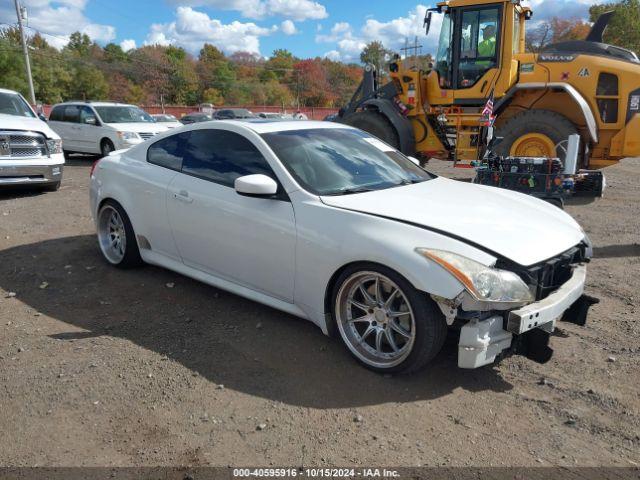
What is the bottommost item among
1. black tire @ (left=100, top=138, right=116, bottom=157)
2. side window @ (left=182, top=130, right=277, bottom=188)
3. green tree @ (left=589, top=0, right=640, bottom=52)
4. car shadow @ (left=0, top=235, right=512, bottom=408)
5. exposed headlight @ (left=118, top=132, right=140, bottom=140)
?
car shadow @ (left=0, top=235, right=512, bottom=408)

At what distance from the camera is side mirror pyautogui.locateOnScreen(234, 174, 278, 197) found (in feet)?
11.9

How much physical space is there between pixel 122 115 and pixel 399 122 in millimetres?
8374

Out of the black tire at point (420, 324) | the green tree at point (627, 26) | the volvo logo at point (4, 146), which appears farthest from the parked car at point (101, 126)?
the green tree at point (627, 26)

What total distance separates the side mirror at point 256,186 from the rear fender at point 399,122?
7.67 m

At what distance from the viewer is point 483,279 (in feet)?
9.50

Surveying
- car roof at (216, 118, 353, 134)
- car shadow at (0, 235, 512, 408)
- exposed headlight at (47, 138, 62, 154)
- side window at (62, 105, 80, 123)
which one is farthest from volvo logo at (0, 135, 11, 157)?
car roof at (216, 118, 353, 134)

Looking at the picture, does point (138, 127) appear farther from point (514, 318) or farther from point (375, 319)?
point (514, 318)

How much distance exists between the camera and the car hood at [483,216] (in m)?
3.16

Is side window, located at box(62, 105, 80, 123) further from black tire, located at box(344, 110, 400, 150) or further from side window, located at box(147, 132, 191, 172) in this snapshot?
side window, located at box(147, 132, 191, 172)

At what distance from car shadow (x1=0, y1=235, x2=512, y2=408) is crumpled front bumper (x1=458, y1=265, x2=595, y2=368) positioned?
302 mm

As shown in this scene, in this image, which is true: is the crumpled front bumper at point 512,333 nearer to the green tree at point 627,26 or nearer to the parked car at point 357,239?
the parked car at point 357,239

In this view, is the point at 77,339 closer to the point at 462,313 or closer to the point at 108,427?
the point at 108,427

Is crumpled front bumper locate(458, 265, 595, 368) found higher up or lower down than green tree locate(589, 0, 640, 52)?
lower down

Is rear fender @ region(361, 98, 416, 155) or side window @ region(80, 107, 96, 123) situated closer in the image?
rear fender @ region(361, 98, 416, 155)
